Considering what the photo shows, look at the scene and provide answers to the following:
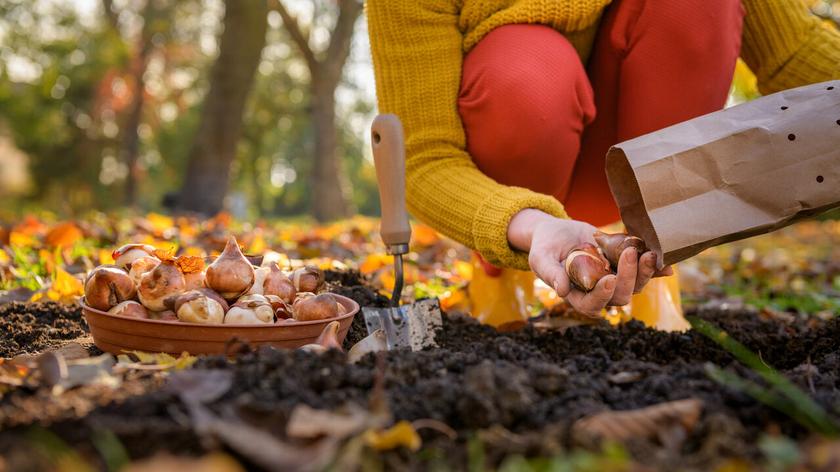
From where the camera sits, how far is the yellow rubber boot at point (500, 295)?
2.36m

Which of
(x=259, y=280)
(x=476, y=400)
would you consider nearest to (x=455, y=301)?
(x=259, y=280)

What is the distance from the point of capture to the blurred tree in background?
8.40 meters

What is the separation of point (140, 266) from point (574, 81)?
4.10 ft

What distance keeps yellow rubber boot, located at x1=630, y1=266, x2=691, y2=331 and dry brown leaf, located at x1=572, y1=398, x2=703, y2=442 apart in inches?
47.8

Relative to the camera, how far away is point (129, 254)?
1643 millimetres

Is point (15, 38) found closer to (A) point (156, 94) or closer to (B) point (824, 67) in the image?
(A) point (156, 94)

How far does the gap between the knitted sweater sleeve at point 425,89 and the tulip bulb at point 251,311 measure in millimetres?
636

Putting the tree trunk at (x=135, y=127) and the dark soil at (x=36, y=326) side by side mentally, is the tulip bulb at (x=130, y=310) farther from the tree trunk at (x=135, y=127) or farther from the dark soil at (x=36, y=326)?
the tree trunk at (x=135, y=127)

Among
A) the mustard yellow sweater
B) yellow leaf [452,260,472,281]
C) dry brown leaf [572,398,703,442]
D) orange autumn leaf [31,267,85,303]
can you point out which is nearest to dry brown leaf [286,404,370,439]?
dry brown leaf [572,398,703,442]

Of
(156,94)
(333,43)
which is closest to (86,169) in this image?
(156,94)

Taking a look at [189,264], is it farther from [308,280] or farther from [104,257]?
[104,257]

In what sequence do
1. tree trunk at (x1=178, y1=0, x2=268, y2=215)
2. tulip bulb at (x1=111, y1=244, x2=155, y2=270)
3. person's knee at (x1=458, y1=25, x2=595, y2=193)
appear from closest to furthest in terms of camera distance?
tulip bulb at (x1=111, y1=244, x2=155, y2=270) < person's knee at (x1=458, y1=25, x2=595, y2=193) < tree trunk at (x1=178, y1=0, x2=268, y2=215)

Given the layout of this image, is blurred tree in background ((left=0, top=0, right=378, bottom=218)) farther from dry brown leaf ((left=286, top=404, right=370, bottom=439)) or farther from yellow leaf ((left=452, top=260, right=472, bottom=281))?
dry brown leaf ((left=286, top=404, right=370, bottom=439))

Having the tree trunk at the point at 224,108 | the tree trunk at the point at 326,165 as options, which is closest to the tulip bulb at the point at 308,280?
the tree trunk at the point at 224,108
